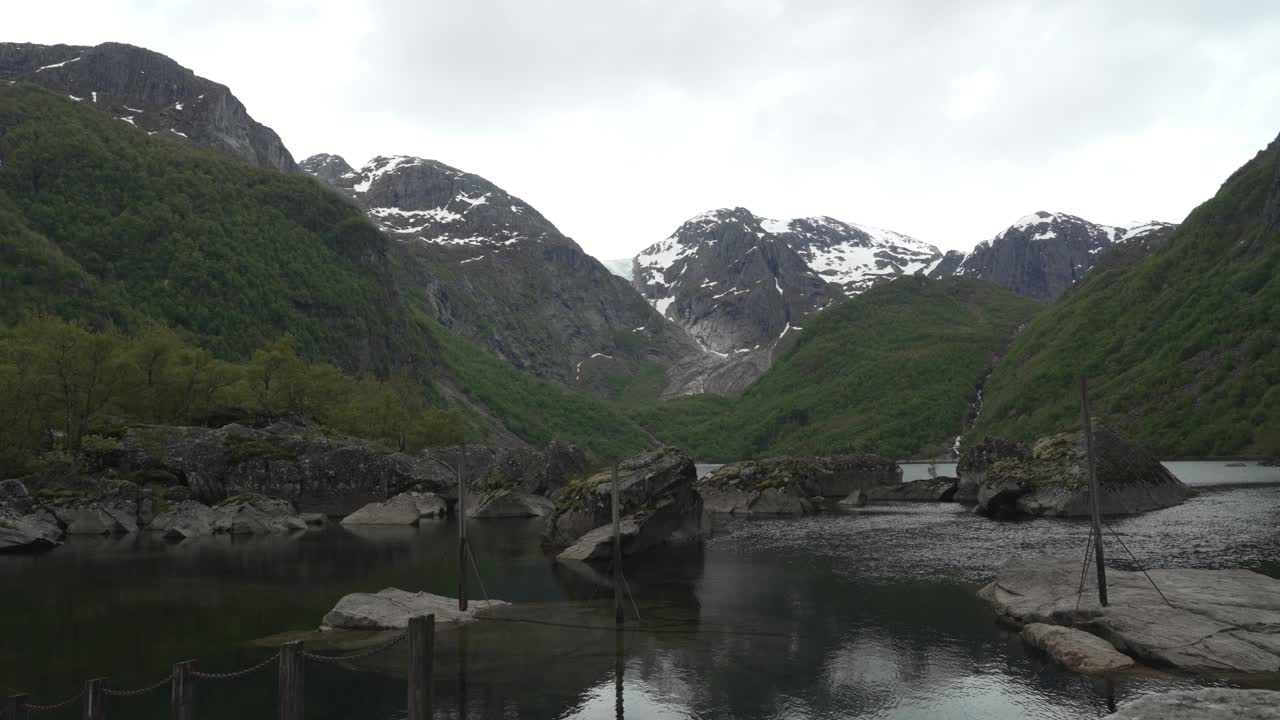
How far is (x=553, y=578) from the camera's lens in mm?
47438

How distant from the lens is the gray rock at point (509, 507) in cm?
9206

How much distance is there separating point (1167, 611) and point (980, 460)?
262 feet

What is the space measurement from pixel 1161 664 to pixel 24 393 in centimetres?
8762

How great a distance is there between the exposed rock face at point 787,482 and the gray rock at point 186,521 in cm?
5180

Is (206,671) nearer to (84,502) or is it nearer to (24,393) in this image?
(84,502)

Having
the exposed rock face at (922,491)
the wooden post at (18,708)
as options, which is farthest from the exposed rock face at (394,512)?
the wooden post at (18,708)

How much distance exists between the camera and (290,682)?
1839 centimetres

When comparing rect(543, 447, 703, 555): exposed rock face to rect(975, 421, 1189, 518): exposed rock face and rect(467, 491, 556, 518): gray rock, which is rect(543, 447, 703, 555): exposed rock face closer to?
rect(467, 491, 556, 518): gray rock

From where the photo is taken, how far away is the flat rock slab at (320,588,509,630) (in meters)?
32.8

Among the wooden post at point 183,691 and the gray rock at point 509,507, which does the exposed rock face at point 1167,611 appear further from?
the gray rock at point 509,507

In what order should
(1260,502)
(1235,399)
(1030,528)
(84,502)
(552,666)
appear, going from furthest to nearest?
(1235,399), (1260,502), (84,502), (1030,528), (552,666)

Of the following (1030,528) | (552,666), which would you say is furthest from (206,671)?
(1030,528)

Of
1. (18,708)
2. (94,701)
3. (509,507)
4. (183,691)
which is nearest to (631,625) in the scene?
(183,691)

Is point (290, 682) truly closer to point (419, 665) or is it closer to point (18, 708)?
point (419, 665)
